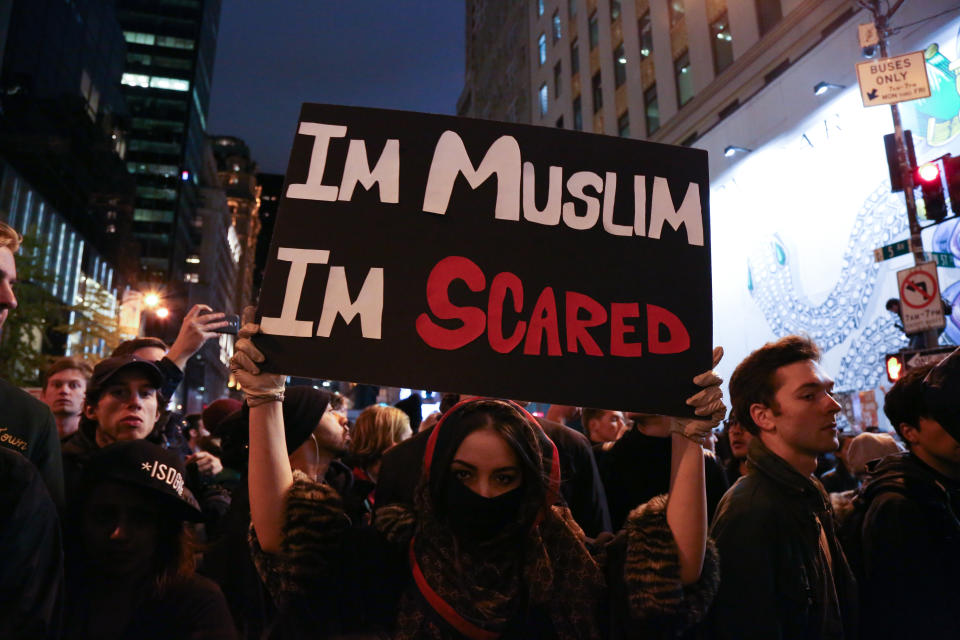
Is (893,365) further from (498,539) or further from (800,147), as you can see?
(498,539)

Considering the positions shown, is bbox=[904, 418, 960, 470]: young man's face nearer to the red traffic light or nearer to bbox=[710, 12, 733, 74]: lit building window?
the red traffic light

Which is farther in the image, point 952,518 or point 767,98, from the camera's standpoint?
point 767,98

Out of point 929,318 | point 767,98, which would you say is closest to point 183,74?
point 767,98

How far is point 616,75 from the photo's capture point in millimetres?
25531

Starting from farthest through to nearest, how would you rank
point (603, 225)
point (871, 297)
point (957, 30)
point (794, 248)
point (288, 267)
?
point (794, 248)
point (871, 297)
point (957, 30)
point (603, 225)
point (288, 267)

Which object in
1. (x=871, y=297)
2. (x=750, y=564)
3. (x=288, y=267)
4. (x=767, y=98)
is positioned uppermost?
(x=767, y=98)

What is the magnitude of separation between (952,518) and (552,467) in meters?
1.65

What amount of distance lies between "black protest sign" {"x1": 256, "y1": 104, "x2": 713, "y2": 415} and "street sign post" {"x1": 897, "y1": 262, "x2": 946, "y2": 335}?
8641 millimetres

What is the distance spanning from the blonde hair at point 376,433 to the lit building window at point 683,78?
1788 centimetres

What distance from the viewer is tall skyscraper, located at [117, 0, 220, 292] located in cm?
8238

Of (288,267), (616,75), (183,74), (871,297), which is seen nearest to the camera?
(288,267)

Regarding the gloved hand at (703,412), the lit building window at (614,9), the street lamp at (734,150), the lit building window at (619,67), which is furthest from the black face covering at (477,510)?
the lit building window at (614,9)

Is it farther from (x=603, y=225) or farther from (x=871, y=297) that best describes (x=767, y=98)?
(x=603, y=225)

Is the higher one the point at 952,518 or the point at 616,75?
the point at 616,75
